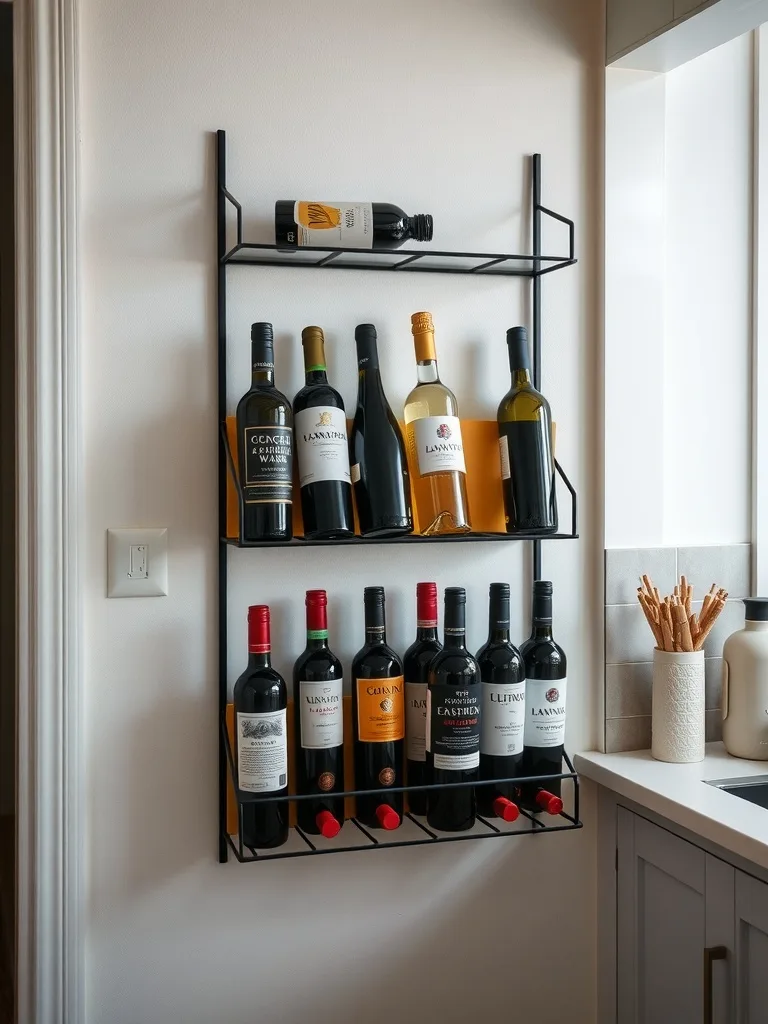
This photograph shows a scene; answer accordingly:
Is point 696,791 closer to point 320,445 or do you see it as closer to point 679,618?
point 679,618

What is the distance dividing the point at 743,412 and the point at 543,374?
41 centimetres

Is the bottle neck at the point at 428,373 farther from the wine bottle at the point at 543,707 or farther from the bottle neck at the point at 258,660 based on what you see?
the bottle neck at the point at 258,660

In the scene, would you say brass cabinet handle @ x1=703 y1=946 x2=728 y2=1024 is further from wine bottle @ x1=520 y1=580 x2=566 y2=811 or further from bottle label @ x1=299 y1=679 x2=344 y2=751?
bottle label @ x1=299 y1=679 x2=344 y2=751

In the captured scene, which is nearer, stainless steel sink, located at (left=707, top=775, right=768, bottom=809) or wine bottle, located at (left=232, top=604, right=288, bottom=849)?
wine bottle, located at (left=232, top=604, right=288, bottom=849)

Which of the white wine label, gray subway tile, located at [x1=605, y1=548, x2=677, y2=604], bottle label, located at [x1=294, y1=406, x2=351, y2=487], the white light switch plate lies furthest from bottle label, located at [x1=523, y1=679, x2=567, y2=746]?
the white light switch plate

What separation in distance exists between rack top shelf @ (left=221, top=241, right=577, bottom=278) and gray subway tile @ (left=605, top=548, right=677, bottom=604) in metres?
0.49

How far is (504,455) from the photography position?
1.46 metres

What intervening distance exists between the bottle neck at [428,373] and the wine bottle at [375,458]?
6cm

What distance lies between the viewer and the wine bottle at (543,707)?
146 cm

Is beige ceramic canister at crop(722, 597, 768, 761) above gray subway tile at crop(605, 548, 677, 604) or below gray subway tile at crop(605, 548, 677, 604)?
below

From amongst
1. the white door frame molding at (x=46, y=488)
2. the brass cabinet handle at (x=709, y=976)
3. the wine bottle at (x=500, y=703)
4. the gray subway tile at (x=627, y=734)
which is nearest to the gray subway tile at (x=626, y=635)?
the gray subway tile at (x=627, y=734)

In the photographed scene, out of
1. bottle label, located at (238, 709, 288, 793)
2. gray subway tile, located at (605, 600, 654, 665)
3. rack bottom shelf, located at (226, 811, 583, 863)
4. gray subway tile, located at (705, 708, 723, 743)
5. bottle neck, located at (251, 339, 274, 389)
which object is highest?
bottle neck, located at (251, 339, 274, 389)

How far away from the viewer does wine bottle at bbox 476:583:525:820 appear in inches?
55.8

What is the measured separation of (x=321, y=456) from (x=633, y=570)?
2.02 feet
